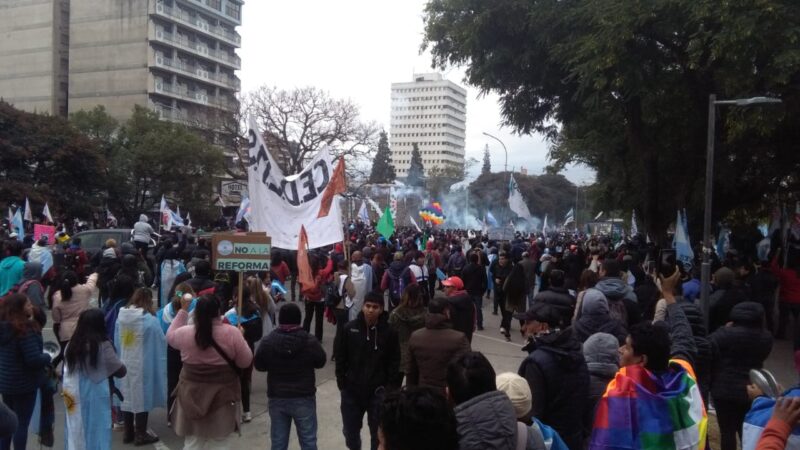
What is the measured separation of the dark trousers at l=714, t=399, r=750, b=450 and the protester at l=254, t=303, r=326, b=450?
11.8 ft

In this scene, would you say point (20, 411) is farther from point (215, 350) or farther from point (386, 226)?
point (386, 226)

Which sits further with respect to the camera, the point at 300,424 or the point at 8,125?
the point at 8,125

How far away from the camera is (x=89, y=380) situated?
195 inches

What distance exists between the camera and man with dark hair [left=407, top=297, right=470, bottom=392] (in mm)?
4879

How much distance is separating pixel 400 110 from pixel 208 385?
168 m

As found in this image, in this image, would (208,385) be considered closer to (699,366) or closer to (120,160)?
(699,366)

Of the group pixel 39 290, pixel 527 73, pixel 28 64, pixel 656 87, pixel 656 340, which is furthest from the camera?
pixel 28 64

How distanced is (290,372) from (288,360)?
117 millimetres

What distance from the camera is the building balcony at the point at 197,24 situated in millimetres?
54156

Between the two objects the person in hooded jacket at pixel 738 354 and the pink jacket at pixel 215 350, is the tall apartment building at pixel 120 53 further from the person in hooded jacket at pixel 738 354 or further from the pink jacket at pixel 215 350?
the person in hooded jacket at pixel 738 354

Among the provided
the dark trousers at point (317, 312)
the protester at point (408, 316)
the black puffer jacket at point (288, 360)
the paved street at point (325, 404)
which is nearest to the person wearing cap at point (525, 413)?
the black puffer jacket at point (288, 360)

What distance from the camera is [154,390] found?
611 cm

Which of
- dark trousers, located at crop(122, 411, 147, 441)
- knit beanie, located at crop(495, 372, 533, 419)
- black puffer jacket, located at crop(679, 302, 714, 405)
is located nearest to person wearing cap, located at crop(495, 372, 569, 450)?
knit beanie, located at crop(495, 372, 533, 419)

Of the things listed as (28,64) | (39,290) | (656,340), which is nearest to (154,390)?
(39,290)
